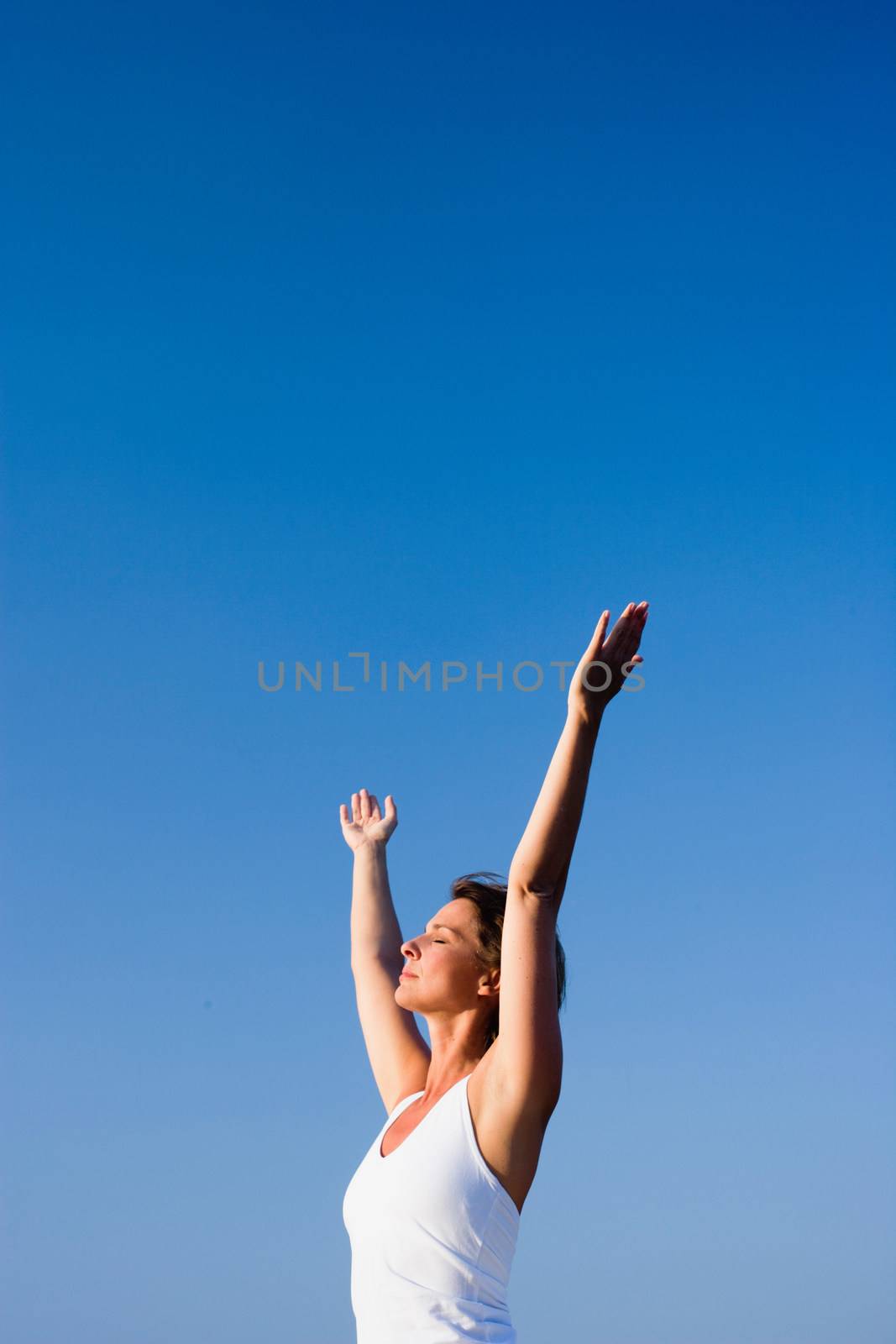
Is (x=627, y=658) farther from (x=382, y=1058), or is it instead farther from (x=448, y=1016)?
(x=382, y=1058)

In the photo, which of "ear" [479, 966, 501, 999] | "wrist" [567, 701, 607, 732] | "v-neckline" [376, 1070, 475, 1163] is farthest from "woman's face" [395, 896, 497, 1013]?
"wrist" [567, 701, 607, 732]

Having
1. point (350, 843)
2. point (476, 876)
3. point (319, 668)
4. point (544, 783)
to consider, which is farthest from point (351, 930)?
point (319, 668)

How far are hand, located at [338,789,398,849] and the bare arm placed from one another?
6.17 feet

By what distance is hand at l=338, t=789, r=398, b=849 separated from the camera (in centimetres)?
518

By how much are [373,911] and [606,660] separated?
1959 mm

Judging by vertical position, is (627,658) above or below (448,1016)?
above

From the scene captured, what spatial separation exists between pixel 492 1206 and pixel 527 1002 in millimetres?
545

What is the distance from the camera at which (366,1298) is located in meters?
3.49

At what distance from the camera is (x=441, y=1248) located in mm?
3332

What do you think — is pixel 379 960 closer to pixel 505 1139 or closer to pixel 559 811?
pixel 505 1139

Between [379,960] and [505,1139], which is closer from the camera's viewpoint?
[505,1139]

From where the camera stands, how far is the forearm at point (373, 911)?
16.0ft

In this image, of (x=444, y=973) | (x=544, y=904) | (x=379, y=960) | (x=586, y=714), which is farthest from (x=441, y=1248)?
(x=379, y=960)

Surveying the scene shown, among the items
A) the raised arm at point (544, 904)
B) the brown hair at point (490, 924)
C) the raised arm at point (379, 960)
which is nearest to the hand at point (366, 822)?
the raised arm at point (379, 960)
